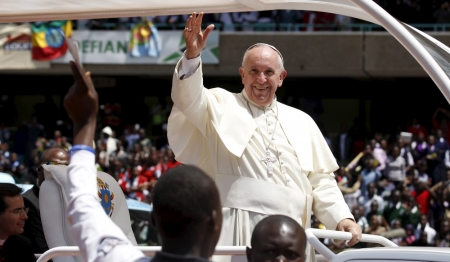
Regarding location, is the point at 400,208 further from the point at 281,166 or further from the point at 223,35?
the point at 281,166

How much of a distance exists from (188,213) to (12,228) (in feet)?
9.46

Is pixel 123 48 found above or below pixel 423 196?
above

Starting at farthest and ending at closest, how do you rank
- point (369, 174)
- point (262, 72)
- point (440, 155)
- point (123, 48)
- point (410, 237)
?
point (123, 48) → point (440, 155) → point (369, 174) → point (410, 237) → point (262, 72)

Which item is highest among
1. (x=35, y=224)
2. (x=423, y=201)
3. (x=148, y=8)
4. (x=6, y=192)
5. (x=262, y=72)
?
(x=148, y=8)

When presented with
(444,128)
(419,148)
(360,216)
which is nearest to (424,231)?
(360,216)

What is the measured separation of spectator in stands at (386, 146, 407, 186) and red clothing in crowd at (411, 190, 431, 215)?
73cm

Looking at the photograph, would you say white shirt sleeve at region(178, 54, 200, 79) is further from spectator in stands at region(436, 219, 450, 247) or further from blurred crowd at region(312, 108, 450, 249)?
spectator in stands at region(436, 219, 450, 247)

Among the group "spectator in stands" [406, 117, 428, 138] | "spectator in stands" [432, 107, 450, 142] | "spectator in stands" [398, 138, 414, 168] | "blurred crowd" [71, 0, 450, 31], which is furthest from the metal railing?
"blurred crowd" [71, 0, 450, 31]

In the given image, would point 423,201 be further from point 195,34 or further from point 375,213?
point 195,34

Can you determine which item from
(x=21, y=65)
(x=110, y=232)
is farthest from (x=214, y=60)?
(x=110, y=232)

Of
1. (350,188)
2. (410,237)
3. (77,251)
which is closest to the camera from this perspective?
(77,251)

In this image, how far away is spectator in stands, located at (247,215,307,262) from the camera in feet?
10.3

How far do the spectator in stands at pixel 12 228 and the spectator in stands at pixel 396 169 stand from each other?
12207mm

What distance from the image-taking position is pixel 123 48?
70.0ft
